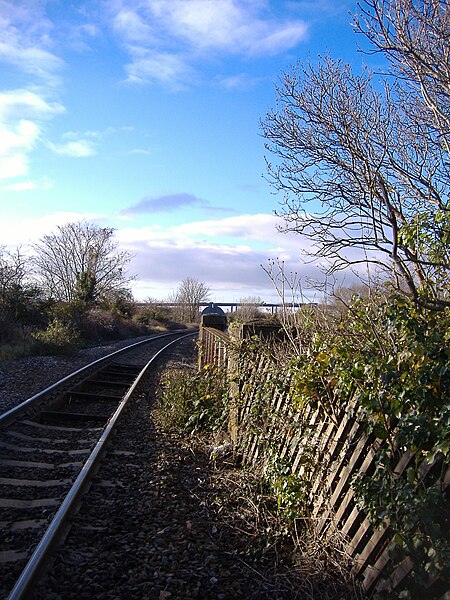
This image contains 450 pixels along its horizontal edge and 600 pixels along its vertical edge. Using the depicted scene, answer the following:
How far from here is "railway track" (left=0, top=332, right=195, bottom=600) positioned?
369 centimetres

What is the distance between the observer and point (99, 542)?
4.05 m

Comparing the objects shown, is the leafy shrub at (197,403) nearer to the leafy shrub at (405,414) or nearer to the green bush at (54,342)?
A: the leafy shrub at (405,414)

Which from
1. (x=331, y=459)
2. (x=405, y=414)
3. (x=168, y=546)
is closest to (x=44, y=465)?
(x=168, y=546)

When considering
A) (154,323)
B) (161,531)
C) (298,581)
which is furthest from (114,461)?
(154,323)

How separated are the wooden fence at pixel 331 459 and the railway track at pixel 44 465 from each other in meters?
1.83

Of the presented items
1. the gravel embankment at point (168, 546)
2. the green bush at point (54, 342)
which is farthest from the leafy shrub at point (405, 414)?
the green bush at point (54, 342)

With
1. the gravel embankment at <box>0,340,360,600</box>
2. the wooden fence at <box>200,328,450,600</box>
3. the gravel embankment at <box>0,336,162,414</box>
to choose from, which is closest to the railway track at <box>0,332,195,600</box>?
the gravel embankment at <box>0,340,360,600</box>

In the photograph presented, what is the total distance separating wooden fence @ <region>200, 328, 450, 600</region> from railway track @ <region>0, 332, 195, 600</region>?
1829mm

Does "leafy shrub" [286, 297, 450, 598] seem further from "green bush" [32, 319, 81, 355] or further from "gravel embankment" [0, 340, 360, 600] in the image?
"green bush" [32, 319, 81, 355]

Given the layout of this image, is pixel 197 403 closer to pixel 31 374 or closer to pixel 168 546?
pixel 168 546

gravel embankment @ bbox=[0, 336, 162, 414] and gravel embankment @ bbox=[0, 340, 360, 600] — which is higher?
gravel embankment @ bbox=[0, 336, 162, 414]

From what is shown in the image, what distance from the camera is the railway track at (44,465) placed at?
12.1ft

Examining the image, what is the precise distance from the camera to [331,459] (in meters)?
3.84

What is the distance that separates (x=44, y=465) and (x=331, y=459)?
3483 millimetres
